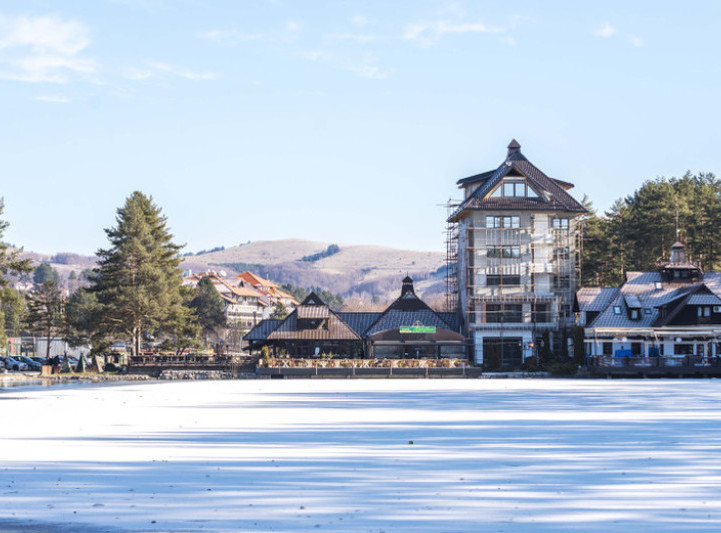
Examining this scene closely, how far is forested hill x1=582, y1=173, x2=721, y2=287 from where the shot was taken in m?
99.1

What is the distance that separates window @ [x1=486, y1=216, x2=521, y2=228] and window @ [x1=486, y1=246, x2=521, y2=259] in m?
2.12

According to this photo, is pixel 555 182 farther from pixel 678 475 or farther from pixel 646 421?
pixel 678 475

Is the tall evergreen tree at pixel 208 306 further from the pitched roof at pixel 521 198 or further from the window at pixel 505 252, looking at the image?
the window at pixel 505 252

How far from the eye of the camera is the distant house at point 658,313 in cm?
8306

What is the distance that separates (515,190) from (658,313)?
1862cm

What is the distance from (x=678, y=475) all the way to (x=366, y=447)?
6801 millimetres

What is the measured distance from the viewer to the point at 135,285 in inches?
3465

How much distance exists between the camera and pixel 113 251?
89.0 m

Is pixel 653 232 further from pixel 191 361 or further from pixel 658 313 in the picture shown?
pixel 191 361

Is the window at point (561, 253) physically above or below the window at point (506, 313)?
above

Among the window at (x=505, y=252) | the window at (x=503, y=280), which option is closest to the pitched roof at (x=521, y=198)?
the window at (x=505, y=252)

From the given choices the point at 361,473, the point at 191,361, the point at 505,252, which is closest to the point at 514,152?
the point at 505,252

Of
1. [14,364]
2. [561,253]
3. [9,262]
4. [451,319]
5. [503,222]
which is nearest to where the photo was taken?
[9,262]

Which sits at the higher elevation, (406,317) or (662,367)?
(406,317)
